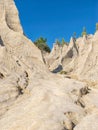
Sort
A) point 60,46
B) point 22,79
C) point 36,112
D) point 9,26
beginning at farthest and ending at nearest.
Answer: point 60,46 → point 9,26 → point 22,79 → point 36,112

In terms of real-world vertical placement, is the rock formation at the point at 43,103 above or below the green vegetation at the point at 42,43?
below

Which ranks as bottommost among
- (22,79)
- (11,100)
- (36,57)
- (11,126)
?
(11,126)

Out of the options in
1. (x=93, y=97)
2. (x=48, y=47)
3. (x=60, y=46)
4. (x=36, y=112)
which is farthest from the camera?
(x=48, y=47)

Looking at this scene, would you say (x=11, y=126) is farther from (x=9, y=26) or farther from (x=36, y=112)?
(x=9, y=26)

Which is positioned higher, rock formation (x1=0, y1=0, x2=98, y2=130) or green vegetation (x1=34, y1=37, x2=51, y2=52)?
green vegetation (x1=34, y1=37, x2=51, y2=52)

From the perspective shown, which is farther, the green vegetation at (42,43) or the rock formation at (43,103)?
the green vegetation at (42,43)

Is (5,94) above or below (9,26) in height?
below

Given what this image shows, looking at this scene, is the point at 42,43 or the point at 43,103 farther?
the point at 42,43

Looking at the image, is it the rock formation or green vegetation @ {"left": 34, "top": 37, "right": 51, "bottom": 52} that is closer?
the rock formation

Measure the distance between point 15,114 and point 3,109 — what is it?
67.1 inches

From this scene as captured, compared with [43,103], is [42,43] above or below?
above

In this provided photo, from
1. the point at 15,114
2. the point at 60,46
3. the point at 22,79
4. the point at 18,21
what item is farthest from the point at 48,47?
the point at 15,114

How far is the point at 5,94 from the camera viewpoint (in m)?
19.0

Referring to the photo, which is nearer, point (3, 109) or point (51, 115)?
point (51, 115)
